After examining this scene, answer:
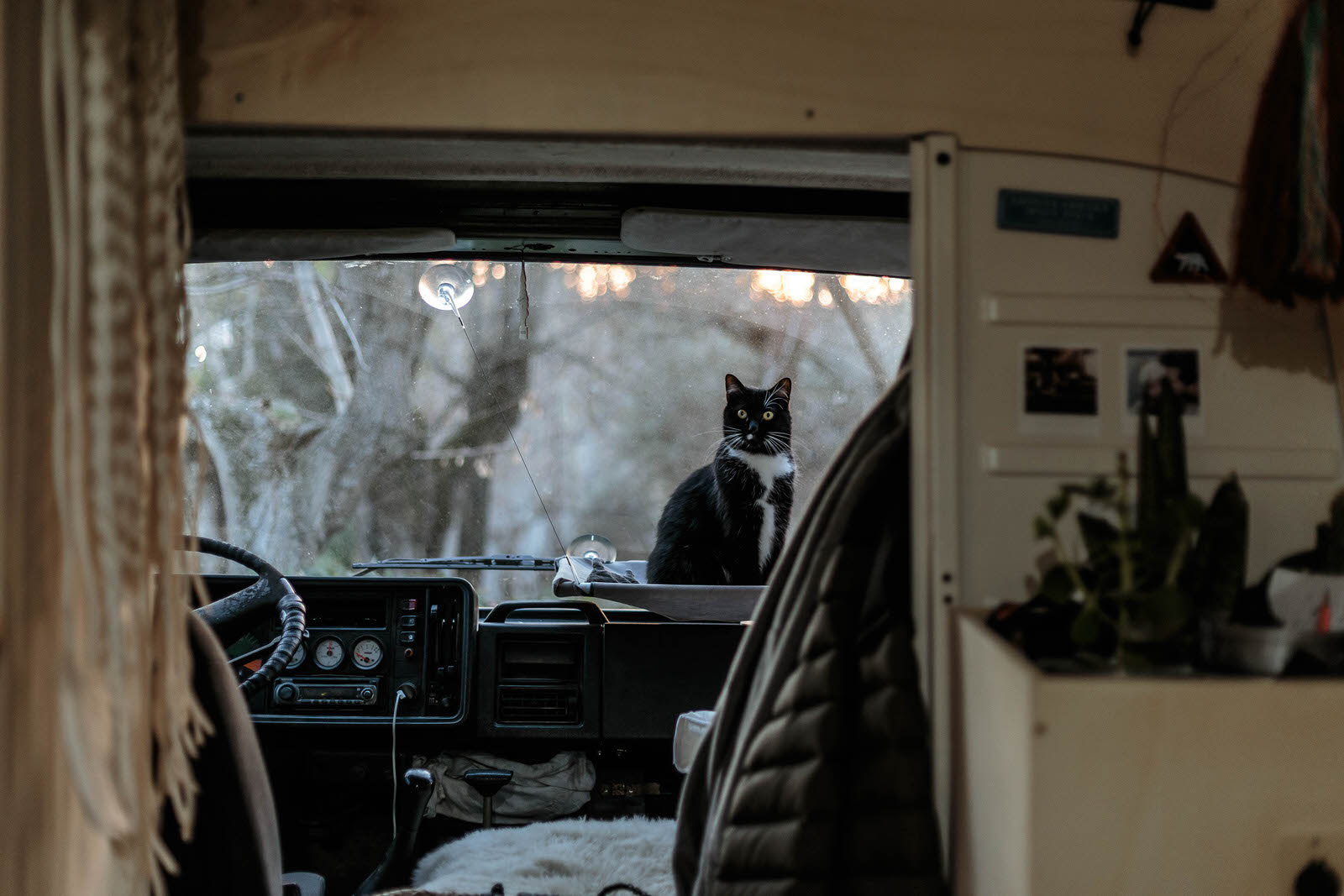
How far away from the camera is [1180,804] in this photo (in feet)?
2.90

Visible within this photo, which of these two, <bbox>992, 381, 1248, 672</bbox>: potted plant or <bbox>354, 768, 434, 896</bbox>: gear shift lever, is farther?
<bbox>354, 768, 434, 896</bbox>: gear shift lever

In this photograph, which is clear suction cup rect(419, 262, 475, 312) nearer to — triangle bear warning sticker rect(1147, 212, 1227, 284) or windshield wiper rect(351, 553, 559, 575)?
windshield wiper rect(351, 553, 559, 575)

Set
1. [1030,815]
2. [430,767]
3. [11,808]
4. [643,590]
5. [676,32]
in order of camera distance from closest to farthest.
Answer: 1. [1030,815]
2. [11,808]
3. [676,32]
4. [643,590]
5. [430,767]

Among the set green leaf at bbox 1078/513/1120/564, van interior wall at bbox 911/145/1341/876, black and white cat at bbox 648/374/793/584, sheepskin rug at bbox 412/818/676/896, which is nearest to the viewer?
green leaf at bbox 1078/513/1120/564

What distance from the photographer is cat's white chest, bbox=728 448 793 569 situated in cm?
257

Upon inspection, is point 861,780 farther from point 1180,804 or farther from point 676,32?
point 676,32

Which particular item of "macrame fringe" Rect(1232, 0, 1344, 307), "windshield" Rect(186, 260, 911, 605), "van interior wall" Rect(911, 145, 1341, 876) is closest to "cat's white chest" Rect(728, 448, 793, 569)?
"windshield" Rect(186, 260, 911, 605)

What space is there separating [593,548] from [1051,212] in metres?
1.55

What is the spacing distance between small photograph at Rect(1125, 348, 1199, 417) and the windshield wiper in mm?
1558

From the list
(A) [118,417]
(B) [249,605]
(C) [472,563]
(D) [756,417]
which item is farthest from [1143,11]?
(B) [249,605]

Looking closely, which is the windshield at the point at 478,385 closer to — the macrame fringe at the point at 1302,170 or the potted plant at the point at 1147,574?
the macrame fringe at the point at 1302,170

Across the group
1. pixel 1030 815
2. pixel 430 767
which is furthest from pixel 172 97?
pixel 430 767

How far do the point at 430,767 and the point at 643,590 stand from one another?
2.66 ft

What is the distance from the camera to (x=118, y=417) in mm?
981
